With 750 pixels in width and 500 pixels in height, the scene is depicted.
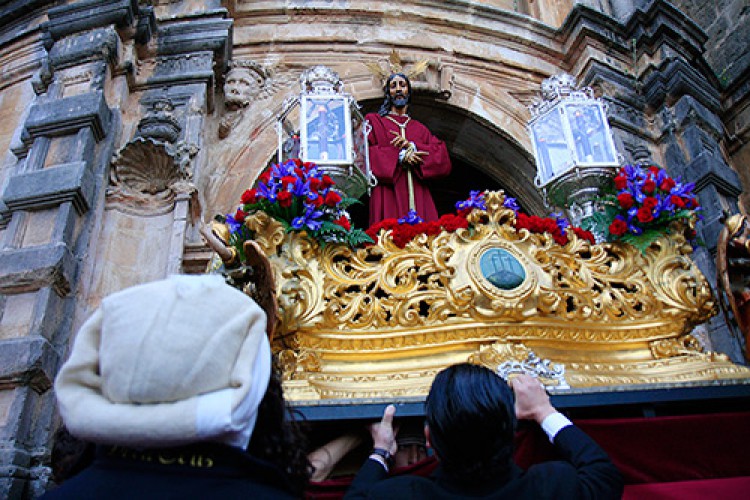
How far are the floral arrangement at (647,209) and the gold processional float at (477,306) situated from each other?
0.27ft

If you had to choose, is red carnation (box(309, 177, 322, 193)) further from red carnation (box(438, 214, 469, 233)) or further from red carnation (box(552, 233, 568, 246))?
red carnation (box(552, 233, 568, 246))

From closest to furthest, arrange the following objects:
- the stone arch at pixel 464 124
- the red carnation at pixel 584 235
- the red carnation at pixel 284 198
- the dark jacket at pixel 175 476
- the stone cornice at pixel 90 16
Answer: the dark jacket at pixel 175 476 < the red carnation at pixel 284 198 < the red carnation at pixel 584 235 < the stone cornice at pixel 90 16 < the stone arch at pixel 464 124

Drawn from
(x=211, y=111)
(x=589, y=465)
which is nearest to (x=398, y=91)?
(x=211, y=111)

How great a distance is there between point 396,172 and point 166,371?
442 cm

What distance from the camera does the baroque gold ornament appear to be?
368 centimetres

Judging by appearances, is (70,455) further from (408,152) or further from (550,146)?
(550,146)

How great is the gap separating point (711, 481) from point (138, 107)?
233 inches

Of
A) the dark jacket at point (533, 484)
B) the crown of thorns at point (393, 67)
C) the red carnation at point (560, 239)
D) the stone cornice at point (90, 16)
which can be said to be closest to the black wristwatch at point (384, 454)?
the dark jacket at point (533, 484)

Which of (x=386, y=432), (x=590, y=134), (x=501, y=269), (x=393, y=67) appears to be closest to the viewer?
(x=386, y=432)

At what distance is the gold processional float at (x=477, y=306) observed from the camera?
12.0ft

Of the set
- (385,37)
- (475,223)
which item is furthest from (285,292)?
(385,37)

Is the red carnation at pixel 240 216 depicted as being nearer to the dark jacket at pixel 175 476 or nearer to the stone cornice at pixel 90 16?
the dark jacket at pixel 175 476

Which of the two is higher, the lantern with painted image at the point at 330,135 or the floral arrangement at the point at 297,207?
the lantern with painted image at the point at 330,135

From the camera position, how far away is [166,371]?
4.62 feet
